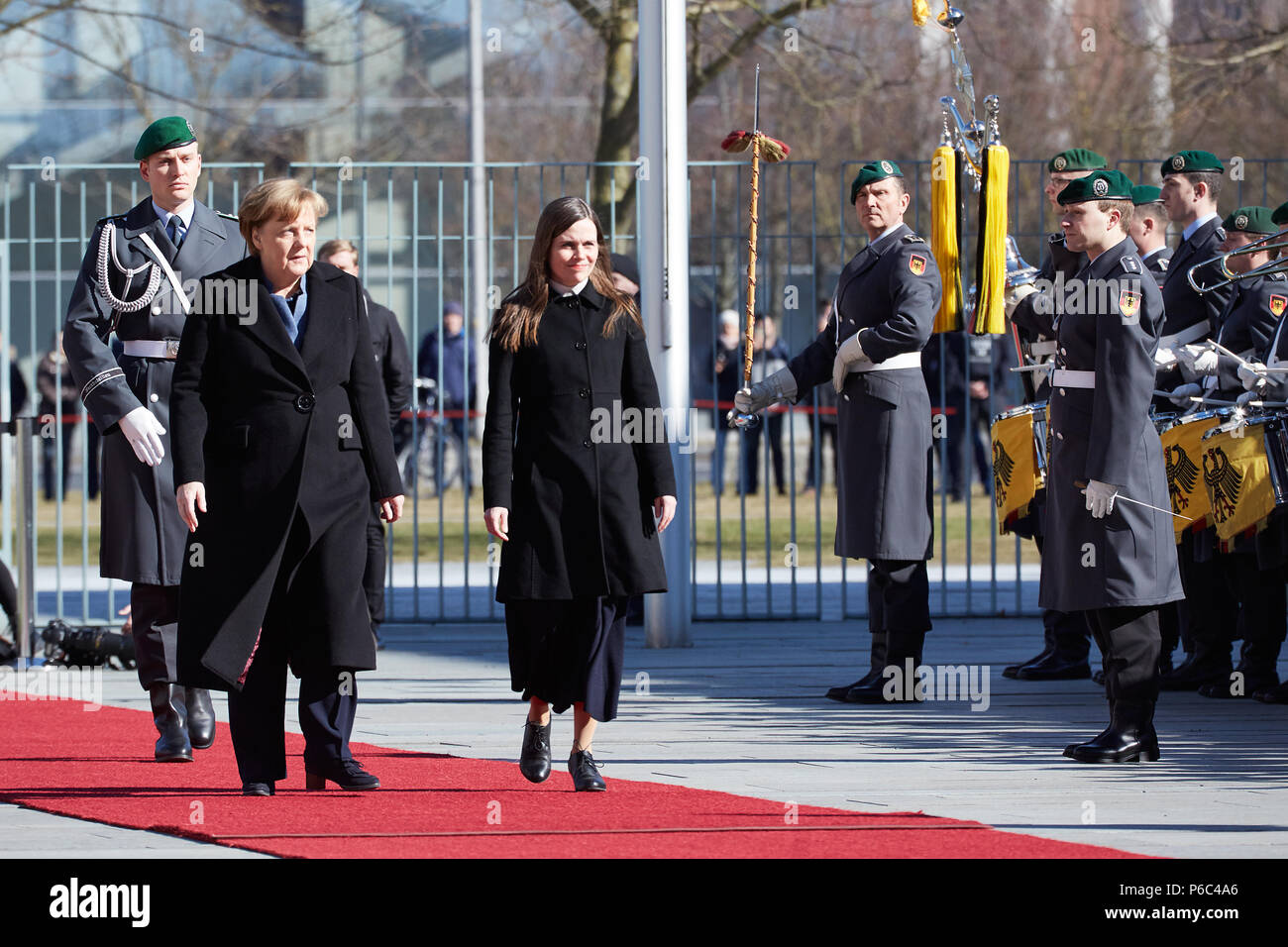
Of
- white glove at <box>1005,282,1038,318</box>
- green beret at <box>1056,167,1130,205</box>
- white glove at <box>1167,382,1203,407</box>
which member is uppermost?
green beret at <box>1056,167,1130,205</box>

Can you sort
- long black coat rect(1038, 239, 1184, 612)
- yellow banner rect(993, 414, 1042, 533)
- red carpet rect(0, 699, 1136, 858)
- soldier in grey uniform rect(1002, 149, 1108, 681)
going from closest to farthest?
1. red carpet rect(0, 699, 1136, 858)
2. long black coat rect(1038, 239, 1184, 612)
3. soldier in grey uniform rect(1002, 149, 1108, 681)
4. yellow banner rect(993, 414, 1042, 533)

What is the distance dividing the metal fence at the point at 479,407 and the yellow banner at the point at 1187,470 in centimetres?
162

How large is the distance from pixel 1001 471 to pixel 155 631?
3.34m

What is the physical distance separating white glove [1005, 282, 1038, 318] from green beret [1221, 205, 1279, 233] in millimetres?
816

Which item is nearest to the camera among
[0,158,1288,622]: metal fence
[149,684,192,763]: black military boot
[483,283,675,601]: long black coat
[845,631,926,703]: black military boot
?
[483,283,675,601]: long black coat

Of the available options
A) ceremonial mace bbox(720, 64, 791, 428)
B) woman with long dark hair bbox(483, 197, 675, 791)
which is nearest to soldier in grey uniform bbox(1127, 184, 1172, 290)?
ceremonial mace bbox(720, 64, 791, 428)

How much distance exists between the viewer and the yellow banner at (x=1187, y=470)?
25.8 feet

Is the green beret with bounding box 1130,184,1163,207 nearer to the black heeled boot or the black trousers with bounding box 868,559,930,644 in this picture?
the black trousers with bounding box 868,559,930,644

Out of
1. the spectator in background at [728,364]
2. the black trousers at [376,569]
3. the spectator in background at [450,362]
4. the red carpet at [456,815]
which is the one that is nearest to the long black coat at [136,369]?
the red carpet at [456,815]

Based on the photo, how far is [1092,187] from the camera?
265 inches

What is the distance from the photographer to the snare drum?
827 centimetres

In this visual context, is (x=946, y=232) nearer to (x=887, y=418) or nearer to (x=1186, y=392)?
(x=887, y=418)

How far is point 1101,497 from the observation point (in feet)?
21.5

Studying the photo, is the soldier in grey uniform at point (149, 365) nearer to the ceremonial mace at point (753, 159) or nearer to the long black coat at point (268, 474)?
the long black coat at point (268, 474)
